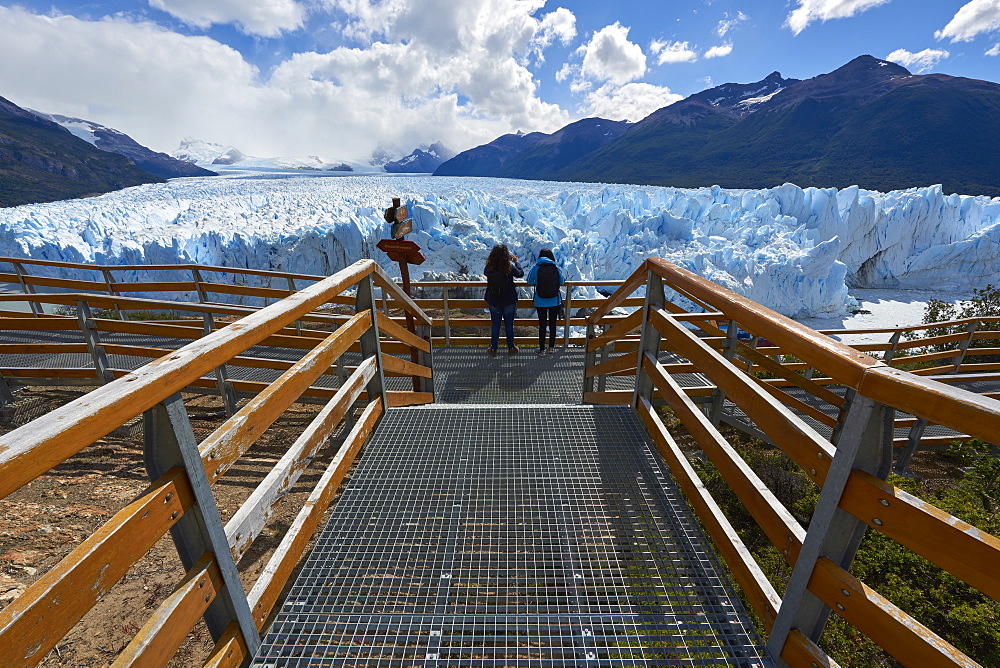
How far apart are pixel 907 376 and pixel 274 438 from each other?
17.5 feet

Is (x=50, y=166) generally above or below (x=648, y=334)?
above

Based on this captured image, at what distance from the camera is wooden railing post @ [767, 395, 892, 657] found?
1110 millimetres

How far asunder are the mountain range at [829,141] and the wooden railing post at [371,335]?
289 ft

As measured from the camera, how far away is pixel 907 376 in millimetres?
1047

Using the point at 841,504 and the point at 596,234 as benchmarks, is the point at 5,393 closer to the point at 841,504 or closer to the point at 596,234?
the point at 841,504

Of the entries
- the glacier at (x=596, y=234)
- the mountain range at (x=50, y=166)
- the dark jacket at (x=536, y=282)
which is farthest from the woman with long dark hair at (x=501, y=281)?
the mountain range at (x=50, y=166)

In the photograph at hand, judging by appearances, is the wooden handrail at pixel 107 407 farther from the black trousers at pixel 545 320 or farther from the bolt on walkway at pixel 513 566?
the black trousers at pixel 545 320

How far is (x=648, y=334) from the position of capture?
2.73 meters

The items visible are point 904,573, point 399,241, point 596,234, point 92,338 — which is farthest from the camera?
point 596,234

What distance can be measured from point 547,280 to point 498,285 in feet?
2.21

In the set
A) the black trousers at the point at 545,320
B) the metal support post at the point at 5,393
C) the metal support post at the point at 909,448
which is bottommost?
the metal support post at the point at 909,448

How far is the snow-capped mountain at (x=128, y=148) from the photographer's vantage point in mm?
120500

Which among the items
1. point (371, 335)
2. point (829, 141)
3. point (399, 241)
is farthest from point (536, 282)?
point (829, 141)

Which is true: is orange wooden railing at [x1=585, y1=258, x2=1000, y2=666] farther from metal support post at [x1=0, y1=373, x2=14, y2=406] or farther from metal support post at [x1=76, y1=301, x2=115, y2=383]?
metal support post at [x1=0, y1=373, x2=14, y2=406]
